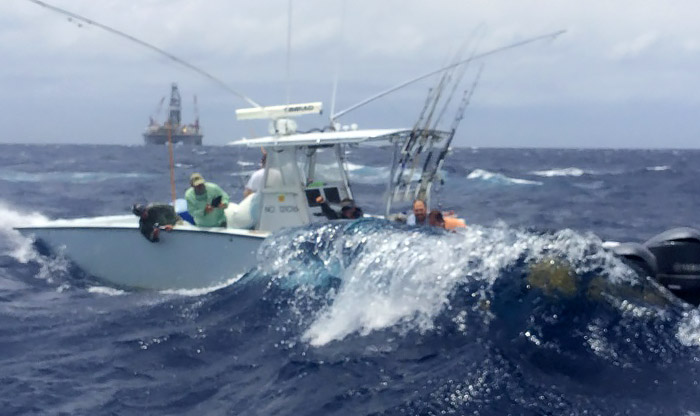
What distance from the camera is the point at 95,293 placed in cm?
1134

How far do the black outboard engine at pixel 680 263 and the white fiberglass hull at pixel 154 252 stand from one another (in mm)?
4777

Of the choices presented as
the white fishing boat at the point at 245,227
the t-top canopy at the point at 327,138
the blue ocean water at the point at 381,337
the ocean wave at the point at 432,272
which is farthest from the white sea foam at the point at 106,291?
the ocean wave at the point at 432,272

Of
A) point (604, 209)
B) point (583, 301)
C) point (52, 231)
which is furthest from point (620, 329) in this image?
point (604, 209)

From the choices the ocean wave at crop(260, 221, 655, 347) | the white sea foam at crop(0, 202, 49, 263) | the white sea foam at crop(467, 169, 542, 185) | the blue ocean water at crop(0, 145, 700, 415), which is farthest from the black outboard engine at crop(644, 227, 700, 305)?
the white sea foam at crop(467, 169, 542, 185)

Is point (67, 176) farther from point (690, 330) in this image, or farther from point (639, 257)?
point (690, 330)

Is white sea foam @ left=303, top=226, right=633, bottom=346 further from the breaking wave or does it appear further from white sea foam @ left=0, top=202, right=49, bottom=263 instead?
white sea foam @ left=0, top=202, right=49, bottom=263

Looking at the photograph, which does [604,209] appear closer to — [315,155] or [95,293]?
[315,155]

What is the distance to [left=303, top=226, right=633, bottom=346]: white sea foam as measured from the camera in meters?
7.76

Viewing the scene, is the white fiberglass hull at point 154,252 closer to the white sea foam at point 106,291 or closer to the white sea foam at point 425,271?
the white sea foam at point 106,291

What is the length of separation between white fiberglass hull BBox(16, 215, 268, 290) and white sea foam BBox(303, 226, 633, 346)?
221 centimetres

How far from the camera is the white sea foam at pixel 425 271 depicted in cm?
776

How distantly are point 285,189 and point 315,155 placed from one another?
821mm

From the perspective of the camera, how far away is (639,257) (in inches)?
333

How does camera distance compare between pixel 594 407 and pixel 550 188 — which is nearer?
pixel 594 407
